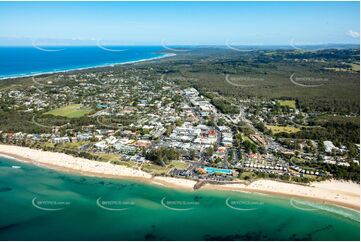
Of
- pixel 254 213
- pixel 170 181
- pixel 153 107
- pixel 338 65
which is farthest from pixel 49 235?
pixel 338 65

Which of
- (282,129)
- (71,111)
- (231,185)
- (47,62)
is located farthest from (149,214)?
(47,62)

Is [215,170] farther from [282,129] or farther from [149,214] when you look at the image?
[282,129]

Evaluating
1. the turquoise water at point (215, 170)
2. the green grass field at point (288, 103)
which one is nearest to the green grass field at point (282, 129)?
the green grass field at point (288, 103)

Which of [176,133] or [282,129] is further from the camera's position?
[282,129]

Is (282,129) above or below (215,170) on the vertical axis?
above

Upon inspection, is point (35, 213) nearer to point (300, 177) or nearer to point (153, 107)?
point (300, 177)

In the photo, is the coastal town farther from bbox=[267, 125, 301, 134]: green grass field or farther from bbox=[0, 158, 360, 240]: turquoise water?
bbox=[0, 158, 360, 240]: turquoise water
